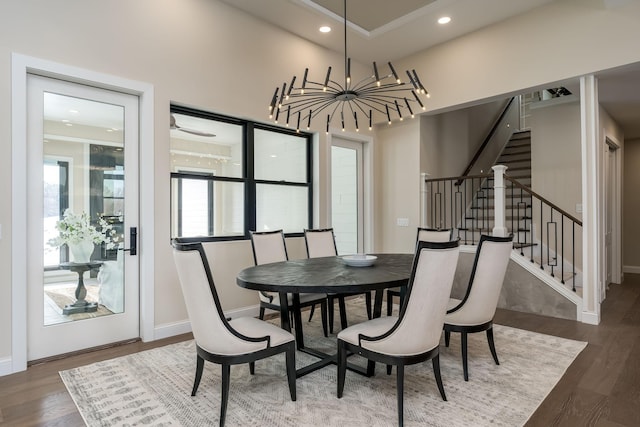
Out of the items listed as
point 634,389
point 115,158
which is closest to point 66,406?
point 115,158

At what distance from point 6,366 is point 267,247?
222cm

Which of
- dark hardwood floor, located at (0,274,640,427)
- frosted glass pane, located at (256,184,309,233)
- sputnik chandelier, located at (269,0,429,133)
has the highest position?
sputnik chandelier, located at (269,0,429,133)

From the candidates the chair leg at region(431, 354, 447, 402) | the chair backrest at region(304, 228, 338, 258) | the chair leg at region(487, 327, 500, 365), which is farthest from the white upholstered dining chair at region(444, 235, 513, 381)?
the chair backrest at region(304, 228, 338, 258)

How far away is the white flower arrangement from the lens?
305cm

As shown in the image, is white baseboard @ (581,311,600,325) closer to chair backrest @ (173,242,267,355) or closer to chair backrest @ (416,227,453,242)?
chair backrest @ (416,227,453,242)

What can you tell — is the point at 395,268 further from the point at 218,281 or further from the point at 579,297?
the point at 579,297

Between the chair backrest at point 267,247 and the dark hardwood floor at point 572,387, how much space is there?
106 cm

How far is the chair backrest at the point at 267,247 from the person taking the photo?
363 cm

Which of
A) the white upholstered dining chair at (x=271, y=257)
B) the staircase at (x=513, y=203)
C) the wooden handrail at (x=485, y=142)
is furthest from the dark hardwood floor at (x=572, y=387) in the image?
the wooden handrail at (x=485, y=142)

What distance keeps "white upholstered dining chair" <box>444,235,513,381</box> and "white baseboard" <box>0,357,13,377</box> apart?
324 centimetres

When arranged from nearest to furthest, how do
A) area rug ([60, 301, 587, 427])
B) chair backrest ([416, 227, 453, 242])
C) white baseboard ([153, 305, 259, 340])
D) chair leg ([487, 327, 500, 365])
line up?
area rug ([60, 301, 587, 427]), chair leg ([487, 327, 500, 365]), white baseboard ([153, 305, 259, 340]), chair backrest ([416, 227, 453, 242])

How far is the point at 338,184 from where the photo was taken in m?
5.45

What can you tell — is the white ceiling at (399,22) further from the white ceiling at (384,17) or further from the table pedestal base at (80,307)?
the table pedestal base at (80,307)

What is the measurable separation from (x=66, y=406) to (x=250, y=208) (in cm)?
253
